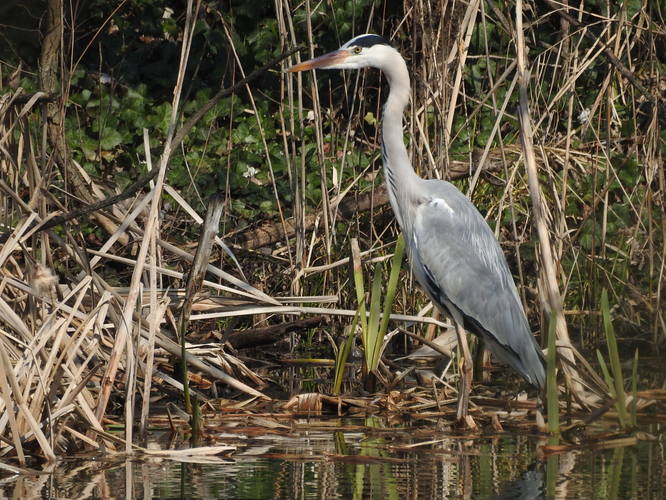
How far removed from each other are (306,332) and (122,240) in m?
1.24

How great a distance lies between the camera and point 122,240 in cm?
645

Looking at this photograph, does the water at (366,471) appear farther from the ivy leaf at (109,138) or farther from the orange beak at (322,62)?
the ivy leaf at (109,138)

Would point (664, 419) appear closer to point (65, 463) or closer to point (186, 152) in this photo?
point (65, 463)

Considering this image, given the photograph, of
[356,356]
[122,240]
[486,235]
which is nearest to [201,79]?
[122,240]

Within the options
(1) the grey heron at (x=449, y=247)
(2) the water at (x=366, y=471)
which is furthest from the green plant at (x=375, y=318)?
(2) the water at (x=366, y=471)

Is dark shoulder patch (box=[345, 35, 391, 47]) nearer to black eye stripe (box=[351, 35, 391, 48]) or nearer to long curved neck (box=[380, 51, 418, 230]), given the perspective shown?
black eye stripe (box=[351, 35, 391, 48])

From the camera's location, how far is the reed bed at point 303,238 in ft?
13.2

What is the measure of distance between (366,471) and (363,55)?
8.09 ft

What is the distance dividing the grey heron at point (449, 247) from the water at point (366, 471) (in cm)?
86

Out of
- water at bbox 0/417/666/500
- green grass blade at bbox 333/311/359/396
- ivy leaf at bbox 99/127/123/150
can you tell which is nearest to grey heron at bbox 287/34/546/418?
green grass blade at bbox 333/311/359/396

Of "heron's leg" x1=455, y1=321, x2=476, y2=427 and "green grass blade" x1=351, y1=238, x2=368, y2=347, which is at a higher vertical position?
"green grass blade" x1=351, y1=238, x2=368, y2=347

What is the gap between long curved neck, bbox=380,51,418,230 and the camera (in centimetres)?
536

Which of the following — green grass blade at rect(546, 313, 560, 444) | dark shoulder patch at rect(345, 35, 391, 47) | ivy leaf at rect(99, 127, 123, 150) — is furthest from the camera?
ivy leaf at rect(99, 127, 123, 150)

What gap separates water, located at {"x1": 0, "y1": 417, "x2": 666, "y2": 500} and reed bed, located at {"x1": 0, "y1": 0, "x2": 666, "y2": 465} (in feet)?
0.70
